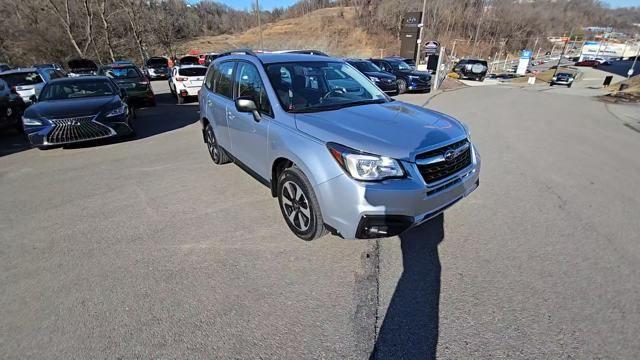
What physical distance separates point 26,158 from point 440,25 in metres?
97.0

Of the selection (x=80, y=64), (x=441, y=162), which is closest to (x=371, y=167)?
(x=441, y=162)

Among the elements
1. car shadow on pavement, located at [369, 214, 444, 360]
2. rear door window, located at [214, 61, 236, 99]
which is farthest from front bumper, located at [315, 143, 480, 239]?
rear door window, located at [214, 61, 236, 99]

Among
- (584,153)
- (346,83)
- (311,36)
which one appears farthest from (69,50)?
(311,36)

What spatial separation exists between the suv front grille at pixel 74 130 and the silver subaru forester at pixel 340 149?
12.6ft

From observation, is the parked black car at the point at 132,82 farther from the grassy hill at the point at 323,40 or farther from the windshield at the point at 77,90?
the grassy hill at the point at 323,40

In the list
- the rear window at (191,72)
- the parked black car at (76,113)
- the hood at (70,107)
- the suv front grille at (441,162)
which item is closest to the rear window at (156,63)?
the rear window at (191,72)

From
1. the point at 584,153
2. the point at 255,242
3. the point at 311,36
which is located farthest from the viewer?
the point at 311,36

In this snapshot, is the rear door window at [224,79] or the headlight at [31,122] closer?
the rear door window at [224,79]

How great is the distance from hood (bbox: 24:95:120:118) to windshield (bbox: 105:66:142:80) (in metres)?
5.33

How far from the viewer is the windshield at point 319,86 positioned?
331 cm

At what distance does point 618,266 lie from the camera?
9.15 feet

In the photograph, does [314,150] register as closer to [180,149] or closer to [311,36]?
[180,149]

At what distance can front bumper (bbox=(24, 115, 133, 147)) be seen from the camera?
5871 mm

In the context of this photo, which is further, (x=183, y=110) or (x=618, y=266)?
(x=183, y=110)
